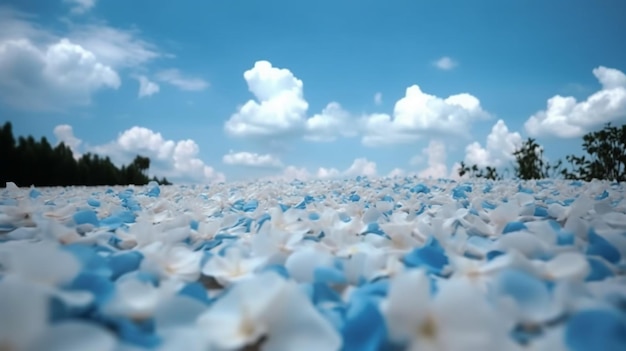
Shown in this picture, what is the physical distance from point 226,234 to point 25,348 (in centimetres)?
99

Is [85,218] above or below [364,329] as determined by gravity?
above

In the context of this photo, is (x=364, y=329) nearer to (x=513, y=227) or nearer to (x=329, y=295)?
(x=329, y=295)

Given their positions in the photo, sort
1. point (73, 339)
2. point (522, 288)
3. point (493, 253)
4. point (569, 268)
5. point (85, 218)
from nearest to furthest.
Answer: point (73, 339) < point (522, 288) < point (569, 268) < point (493, 253) < point (85, 218)

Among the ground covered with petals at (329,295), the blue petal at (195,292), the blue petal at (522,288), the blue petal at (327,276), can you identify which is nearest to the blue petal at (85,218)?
the ground covered with petals at (329,295)

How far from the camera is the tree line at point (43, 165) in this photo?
34.1ft

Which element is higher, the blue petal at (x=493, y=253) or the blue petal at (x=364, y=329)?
the blue petal at (x=493, y=253)

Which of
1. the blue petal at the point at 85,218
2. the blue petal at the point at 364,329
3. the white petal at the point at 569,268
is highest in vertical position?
the blue petal at the point at 85,218

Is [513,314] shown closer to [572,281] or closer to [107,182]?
[572,281]

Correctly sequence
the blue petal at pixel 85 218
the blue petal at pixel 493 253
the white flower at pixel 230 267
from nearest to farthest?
the white flower at pixel 230 267
the blue petal at pixel 493 253
the blue petal at pixel 85 218

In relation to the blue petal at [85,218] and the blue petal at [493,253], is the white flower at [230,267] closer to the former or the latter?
the blue petal at [493,253]

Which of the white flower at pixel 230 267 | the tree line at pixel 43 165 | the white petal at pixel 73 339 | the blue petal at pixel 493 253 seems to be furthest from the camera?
the tree line at pixel 43 165

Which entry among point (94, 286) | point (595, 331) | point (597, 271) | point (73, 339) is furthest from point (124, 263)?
point (597, 271)

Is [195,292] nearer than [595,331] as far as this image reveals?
No

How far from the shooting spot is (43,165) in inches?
424
